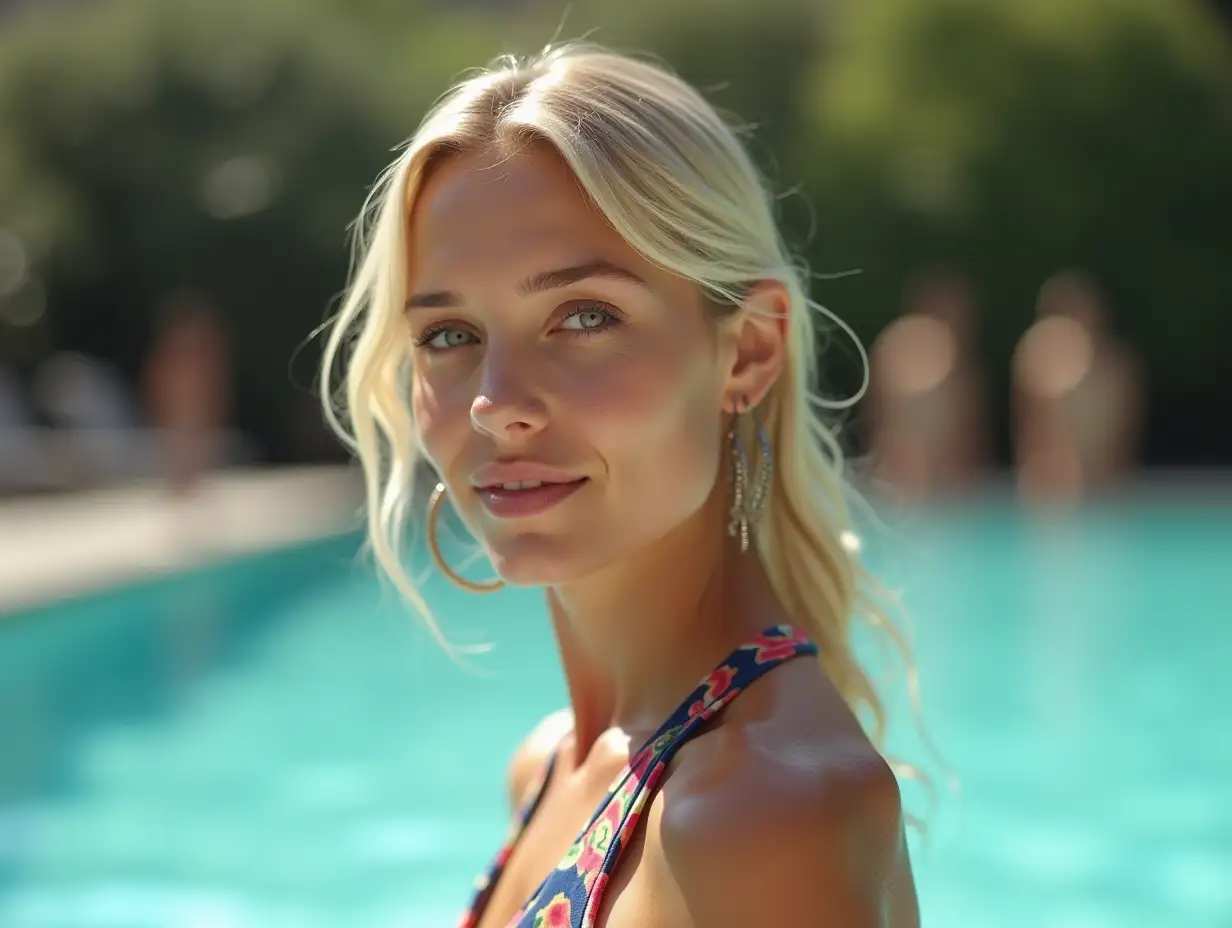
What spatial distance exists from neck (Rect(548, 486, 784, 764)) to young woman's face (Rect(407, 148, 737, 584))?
8 centimetres

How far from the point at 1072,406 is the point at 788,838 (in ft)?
50.2

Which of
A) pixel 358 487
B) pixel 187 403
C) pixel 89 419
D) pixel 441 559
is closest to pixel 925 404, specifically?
pixel 358 487

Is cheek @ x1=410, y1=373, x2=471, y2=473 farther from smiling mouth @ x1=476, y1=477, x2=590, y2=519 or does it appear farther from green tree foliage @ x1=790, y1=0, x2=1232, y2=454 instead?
green tree foliage @ x1=790, y1=0, x2=1232, y2=454

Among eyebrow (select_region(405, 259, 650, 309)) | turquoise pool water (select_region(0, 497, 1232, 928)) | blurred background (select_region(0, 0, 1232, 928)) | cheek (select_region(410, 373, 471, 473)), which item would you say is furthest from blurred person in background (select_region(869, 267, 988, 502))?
eyebrow (select_region(405, 259, 650, 309))

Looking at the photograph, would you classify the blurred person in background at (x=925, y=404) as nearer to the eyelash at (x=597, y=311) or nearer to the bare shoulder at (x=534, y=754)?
the bare shoulder at (x=534, y=754)

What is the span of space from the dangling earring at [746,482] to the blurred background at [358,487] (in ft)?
1.52

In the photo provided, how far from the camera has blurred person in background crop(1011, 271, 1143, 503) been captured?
1562 centimetres

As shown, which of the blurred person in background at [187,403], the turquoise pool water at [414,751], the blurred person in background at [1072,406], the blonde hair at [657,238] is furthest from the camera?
the blurred person in background at [1072,406]

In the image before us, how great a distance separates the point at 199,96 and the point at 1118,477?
13314mm

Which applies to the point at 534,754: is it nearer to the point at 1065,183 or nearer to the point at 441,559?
the point at 441,559

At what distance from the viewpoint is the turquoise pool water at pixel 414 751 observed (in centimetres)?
495

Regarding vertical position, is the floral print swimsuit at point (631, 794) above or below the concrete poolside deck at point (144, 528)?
below

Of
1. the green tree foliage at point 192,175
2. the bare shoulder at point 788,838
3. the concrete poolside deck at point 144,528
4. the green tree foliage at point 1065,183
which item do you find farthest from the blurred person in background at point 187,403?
the bare shoulder at point 788,838

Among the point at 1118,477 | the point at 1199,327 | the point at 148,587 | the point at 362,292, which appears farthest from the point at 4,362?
the point at 362,292
